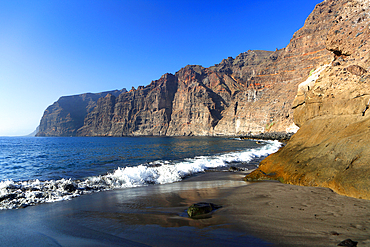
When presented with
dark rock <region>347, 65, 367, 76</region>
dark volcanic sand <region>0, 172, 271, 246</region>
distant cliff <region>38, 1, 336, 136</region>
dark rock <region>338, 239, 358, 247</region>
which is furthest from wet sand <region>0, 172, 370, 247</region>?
distant cliff <region>38, 1, 336, 136</region>

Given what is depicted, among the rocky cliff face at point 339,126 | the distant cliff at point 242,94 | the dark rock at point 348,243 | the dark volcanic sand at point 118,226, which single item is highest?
the distant cliff at point 242,94

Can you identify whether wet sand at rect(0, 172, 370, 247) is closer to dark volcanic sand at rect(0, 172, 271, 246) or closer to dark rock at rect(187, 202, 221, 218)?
dark volcanic sand at rect(0, 172, 271, 246)

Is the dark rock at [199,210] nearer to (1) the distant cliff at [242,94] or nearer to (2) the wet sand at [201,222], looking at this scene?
(2) the wet sand at [201,222]

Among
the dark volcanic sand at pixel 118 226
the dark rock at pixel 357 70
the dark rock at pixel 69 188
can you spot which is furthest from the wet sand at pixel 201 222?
the dark rock at pixel 357 70

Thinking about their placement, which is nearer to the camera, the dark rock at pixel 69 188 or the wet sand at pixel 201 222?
the wet sand at pixel 201 222

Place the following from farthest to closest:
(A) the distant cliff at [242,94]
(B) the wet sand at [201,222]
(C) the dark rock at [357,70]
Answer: (A) the distant cliff at [242,94]
(C) the dark rock at [357,70]
(B) the wet sand at [201,222]

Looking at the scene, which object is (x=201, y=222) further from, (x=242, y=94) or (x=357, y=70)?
(x=242, y=94)

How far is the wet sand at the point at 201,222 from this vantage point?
3451mm

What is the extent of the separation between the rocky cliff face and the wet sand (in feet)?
3.17

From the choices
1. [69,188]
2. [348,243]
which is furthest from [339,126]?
[69,188]

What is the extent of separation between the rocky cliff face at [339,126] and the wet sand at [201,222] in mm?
967

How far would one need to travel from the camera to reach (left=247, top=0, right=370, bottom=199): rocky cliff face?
629 cm

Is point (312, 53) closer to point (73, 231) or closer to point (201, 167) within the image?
point (201, 167)

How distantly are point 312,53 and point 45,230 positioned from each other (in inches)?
5359
